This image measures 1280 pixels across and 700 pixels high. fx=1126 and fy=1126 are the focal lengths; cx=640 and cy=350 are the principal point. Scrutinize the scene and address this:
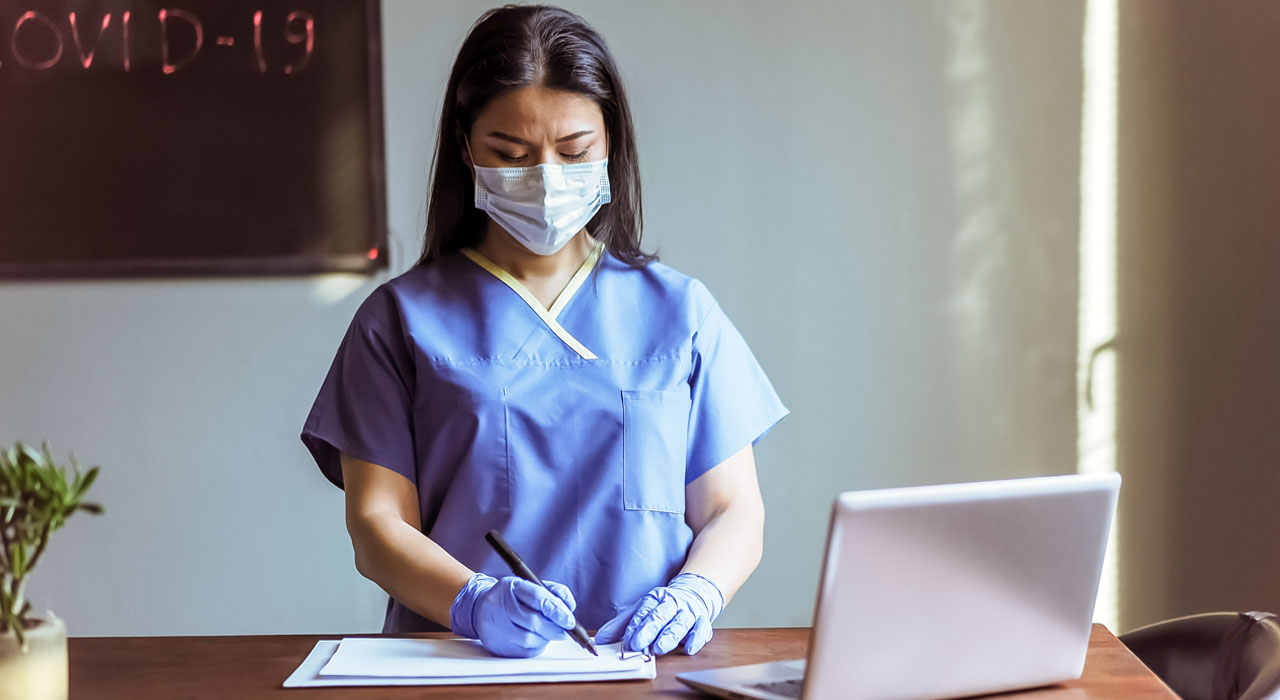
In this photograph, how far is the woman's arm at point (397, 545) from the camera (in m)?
1.30

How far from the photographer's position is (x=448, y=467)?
1472mm

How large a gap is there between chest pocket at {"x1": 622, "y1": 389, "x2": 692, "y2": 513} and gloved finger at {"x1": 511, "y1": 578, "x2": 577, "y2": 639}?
13.0 inches

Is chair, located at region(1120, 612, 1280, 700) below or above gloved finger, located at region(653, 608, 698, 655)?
below

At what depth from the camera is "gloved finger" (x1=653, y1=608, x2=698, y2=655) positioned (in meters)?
1.17

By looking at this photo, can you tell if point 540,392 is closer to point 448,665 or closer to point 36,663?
point 448,665

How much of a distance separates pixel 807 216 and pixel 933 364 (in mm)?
430

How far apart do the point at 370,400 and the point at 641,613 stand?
49 cm

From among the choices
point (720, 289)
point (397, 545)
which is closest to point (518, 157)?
point (397, 545)

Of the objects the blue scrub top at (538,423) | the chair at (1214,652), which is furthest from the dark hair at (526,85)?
the chair at (1214,652)

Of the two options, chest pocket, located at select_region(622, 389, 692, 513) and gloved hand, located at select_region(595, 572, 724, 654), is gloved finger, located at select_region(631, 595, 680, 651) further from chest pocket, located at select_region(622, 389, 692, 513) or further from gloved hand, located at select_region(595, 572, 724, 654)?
chest pocket, located at select_region(622, 389, 692, 513)

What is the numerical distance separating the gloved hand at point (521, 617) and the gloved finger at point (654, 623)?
0.23 feet

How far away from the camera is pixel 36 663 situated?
2.97 feet

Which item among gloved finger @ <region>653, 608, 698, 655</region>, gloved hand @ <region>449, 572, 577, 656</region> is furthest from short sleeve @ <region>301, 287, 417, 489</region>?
gloved finger @ <region>653, 608, 698, 655</region>

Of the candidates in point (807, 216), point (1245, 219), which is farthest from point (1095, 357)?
point (807, 216)
